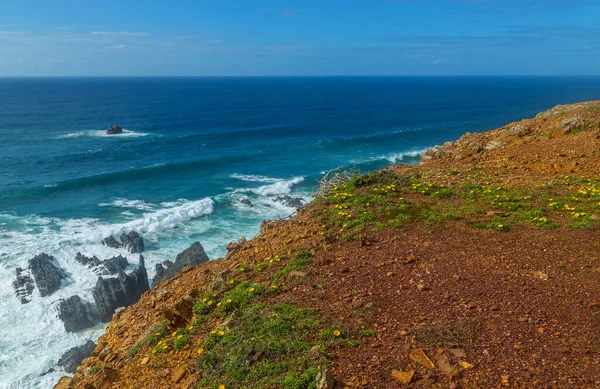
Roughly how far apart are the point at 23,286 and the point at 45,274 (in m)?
1.03

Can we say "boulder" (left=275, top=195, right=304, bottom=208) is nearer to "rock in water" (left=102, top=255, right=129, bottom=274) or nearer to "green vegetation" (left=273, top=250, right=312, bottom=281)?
"rock in water" (left=102, top=255, right=129, bottom=274)

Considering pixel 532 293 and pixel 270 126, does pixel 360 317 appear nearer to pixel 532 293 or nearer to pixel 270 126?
pixel 532 293

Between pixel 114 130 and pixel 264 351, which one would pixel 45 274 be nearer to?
pixel 264 351

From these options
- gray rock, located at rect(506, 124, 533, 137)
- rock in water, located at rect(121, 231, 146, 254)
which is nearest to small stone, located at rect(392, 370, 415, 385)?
gray rock, located at rect(506, 124, 533, 137)

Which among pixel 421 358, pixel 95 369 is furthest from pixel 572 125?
pixel 95 369

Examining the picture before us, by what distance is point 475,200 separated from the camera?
13.4 metres

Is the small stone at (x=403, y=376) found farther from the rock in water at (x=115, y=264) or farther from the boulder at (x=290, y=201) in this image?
the boulder at (x=290, y=201)

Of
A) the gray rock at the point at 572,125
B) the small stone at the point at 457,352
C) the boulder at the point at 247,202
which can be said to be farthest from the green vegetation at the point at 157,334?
the boulder at the point at 247,202

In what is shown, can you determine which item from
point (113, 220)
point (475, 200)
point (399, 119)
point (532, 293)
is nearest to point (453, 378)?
point (532, 293)

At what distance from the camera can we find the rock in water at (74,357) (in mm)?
15538

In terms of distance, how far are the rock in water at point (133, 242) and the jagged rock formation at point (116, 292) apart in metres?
4.38

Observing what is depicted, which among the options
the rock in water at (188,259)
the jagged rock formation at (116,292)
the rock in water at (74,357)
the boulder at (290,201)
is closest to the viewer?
the rock in water at (74,357)

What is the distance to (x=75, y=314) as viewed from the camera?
18.9 meters

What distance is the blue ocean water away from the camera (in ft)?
69.7
